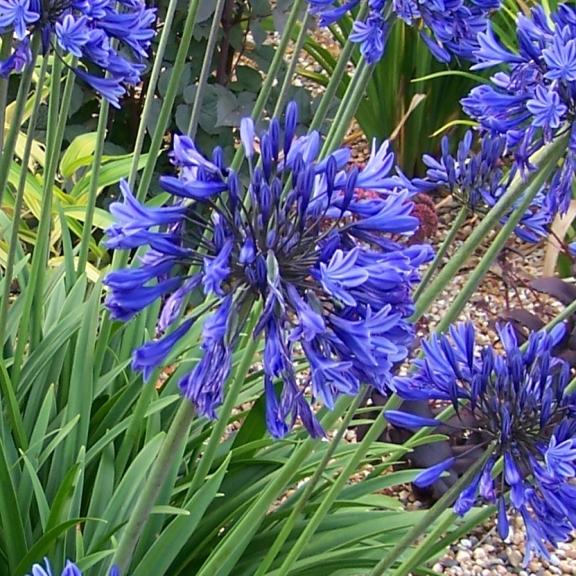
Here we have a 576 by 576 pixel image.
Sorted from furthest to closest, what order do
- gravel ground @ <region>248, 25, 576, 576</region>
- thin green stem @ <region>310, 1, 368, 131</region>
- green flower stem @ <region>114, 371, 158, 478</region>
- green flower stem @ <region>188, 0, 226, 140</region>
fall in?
gravel ground @ <region>248, 25, 576, 576</region> → green flower stem @ <region>114, 371, 158, 478</region> → green flower stem @ <region>188, 0, 226, 140</region> → thin green stem @ <region>310, 1, 368, 131</region>

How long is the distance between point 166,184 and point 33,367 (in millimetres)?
1294

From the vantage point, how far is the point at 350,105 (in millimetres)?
1649

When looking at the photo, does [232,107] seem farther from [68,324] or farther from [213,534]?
[213,534]

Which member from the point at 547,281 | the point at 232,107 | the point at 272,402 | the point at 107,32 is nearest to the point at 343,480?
the point at 272,402

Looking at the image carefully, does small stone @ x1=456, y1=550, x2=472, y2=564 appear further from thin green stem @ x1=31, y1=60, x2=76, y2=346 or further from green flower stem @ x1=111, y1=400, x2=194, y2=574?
green flower stem @ x1=111, y1=400, x2=194, y2=574

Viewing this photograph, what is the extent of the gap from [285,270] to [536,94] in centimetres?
52

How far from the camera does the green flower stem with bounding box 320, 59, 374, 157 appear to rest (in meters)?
1.59

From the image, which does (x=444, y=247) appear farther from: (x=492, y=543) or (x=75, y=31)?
(x=492, y=543)

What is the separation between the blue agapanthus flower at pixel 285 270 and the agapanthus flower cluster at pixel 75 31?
433mm

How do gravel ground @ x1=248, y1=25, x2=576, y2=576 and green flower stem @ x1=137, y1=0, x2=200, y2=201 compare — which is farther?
gravel ground @ x1=248, y1=25, x2=576, y2=576

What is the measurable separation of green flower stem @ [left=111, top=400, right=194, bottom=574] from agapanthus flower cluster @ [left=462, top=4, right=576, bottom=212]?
61 cm

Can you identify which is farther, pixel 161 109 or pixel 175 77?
pixel 161 109

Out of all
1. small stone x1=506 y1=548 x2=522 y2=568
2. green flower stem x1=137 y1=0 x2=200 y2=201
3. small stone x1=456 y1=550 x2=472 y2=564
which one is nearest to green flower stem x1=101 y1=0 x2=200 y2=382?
green flower stem x1=137 y1=0 x2=200 y2=201

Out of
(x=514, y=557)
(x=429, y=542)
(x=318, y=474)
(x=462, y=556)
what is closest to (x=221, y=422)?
(x=318, y=474)
